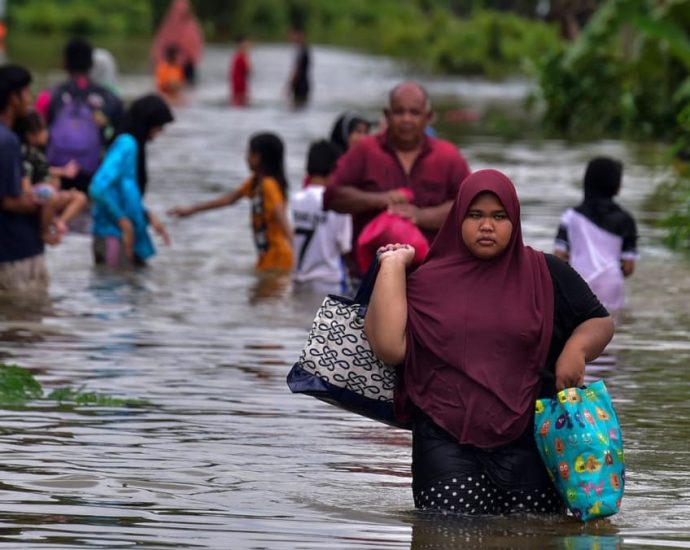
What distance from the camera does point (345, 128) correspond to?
15.2m

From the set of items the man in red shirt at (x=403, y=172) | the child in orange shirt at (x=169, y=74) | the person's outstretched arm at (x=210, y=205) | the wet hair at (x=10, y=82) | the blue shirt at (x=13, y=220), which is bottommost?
the child in orange shirt at (x=169, y=74)

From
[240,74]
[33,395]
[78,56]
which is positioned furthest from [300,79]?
[33,395]

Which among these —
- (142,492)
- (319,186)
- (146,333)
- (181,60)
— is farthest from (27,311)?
(181,60)

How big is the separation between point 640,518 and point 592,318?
0.85m

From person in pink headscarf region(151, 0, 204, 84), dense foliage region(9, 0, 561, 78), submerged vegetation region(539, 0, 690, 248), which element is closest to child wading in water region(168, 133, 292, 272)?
submerged vegetation region(539, 0, 690, 248)

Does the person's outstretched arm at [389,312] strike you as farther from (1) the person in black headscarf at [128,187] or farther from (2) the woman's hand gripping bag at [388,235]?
(1) the person in black headscarf at [128,187]

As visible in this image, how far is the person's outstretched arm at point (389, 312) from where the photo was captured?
7.28m

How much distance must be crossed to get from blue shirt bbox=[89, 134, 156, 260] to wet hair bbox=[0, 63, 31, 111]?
6.43 feet

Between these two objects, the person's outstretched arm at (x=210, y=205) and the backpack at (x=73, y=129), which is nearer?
the person's outstretched arm at (x=210, y=205)

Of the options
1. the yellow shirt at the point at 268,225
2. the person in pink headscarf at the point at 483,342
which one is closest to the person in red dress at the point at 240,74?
the yellow shirt at the point at 268,225

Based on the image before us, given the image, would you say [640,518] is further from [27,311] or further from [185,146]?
[185,146]

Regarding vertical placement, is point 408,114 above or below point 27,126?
above

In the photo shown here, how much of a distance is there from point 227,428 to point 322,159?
5224 millimetres

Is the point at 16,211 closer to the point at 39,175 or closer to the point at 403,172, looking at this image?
the point at 39,175
